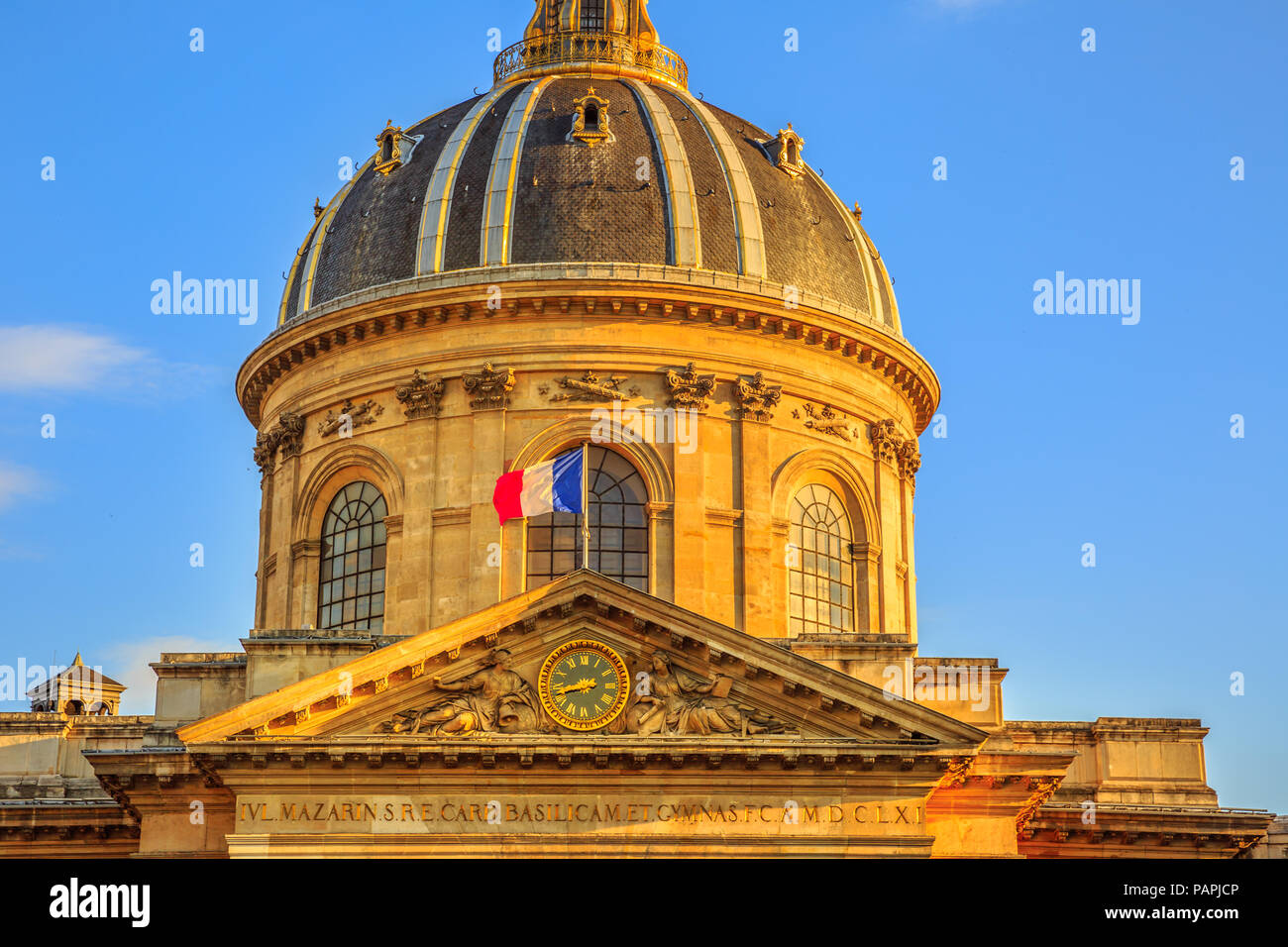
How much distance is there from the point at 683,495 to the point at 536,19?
49.9 feet

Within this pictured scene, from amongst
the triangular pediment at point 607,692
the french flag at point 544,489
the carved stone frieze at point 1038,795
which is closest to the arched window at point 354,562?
the french flag at point 544,489

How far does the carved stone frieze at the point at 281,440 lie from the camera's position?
161 ft

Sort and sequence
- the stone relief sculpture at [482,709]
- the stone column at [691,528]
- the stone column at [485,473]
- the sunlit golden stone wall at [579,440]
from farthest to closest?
1. the sunlit golden stone wall at [579,440]
2. the stone column at [691,528]
3. the stone column at [485,473]
4. the stone relief sculpture at [482,709]

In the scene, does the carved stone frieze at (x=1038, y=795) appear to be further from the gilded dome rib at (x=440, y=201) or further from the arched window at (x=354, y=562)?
the gilded dome rib at (x=440, y=201)

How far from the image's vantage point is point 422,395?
46.8 meters

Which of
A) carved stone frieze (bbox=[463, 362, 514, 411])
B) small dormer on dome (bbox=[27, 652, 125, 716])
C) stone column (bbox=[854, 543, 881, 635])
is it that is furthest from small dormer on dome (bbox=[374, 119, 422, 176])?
small dormer on dome (bbox=[27, 652, 125, 716])

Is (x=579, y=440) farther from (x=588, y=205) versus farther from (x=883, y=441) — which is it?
(x=883, y=441)

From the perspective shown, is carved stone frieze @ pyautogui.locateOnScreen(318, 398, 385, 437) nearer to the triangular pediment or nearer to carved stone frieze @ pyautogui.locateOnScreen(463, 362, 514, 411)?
carved stone frieze @ pyautogui.locateOnScreen(463, 362, 514, 411)

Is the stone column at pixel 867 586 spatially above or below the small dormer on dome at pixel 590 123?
below

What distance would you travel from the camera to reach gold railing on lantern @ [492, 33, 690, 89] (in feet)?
175

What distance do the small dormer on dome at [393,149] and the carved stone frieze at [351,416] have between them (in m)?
6.03
